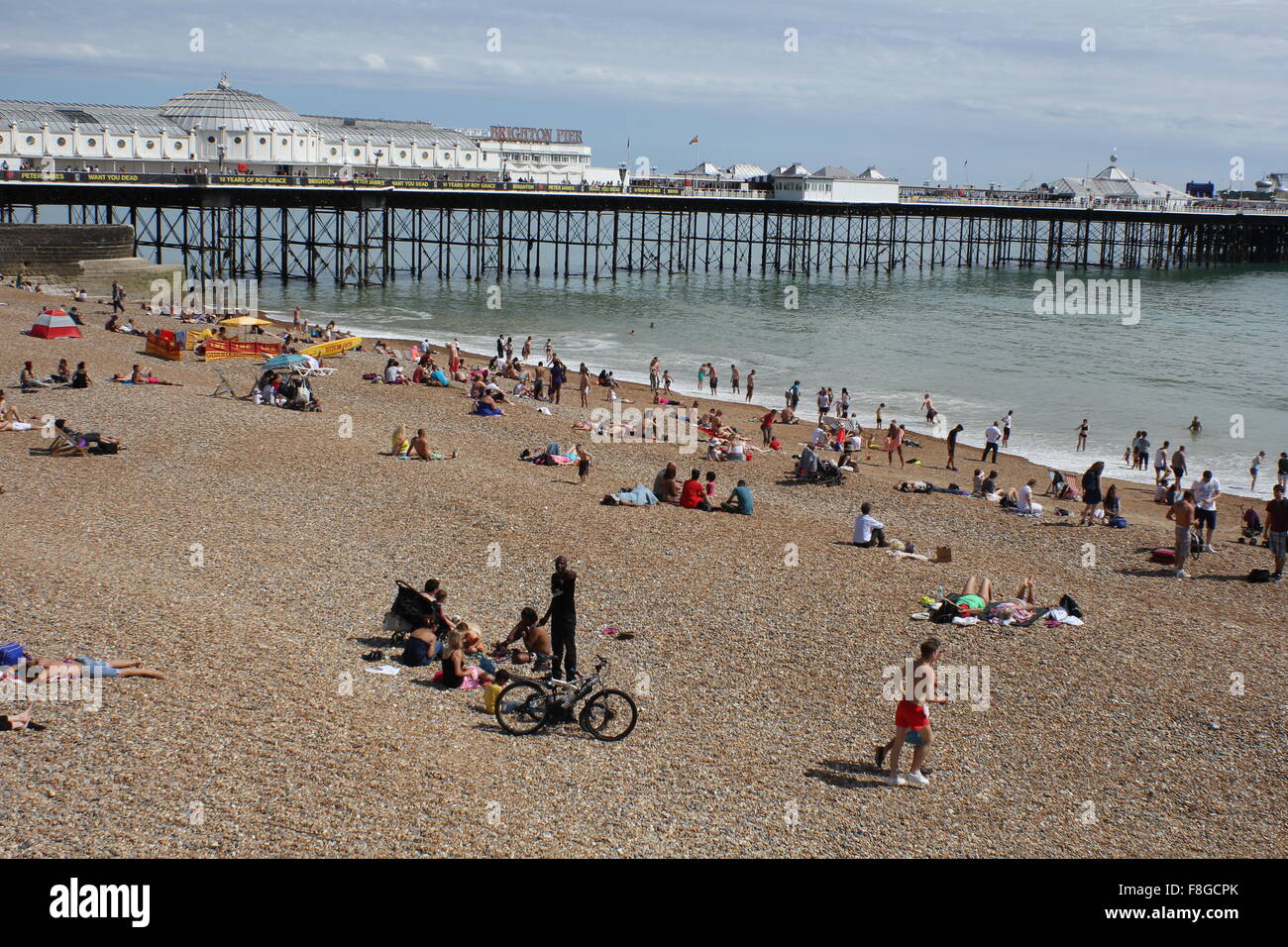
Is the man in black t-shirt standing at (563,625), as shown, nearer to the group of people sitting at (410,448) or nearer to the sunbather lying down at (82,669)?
the sunbather lying down at (82,669)

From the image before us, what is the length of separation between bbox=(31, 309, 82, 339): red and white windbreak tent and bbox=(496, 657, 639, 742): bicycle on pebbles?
20.2 metres

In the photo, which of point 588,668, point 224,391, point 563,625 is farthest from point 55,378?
point 563,625

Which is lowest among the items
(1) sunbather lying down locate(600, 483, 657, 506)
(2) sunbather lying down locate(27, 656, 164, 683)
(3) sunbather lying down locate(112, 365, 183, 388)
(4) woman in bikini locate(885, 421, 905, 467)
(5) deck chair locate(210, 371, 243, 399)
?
(2) sunbather lying down locate(27, 656, 164, 683)

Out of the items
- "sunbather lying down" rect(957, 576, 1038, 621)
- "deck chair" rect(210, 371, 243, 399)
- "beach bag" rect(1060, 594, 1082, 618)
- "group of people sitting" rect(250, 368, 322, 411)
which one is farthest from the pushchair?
"deck chair" rect(210, 371, 243, 399)

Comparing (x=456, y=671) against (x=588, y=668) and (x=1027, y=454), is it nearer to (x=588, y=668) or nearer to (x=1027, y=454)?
(x=588, y=668)

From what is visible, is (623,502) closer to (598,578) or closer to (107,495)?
(598,578)

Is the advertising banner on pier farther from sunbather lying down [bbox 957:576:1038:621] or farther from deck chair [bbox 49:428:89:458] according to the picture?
sunbather lying down [bbox 957:576:1038:621]

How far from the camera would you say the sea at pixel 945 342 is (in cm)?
2902

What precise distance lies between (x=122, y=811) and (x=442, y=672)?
2977mm

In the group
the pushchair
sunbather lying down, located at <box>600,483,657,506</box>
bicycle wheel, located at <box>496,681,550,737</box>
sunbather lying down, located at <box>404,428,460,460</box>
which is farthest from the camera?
sunbather lying down, located at <box>404,428,460,460</box>

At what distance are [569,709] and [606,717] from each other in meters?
0.29

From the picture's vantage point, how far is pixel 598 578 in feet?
40.2

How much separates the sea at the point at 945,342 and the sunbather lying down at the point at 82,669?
678 inches

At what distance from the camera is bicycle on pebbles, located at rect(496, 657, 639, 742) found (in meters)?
8.55
